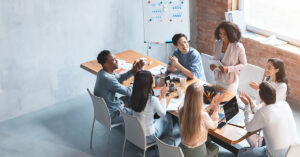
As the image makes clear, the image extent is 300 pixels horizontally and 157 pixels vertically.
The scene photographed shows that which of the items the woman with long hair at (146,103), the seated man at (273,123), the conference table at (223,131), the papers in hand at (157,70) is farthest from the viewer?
the papers in hand at (157,70)

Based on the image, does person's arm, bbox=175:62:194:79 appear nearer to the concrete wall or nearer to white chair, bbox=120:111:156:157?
white chair, bbox=120:111:156:157

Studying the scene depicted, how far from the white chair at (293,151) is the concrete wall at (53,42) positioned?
3834 mm

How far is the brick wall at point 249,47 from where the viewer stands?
5.97m

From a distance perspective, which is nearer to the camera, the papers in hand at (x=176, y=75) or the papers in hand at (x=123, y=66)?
the papers in hand at (x=176, y=75)

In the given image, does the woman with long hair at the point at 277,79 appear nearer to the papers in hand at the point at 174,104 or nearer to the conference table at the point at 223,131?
the conference table at the point at 223,131

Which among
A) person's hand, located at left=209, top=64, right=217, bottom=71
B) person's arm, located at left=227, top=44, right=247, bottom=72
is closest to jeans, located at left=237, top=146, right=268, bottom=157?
person's arm, located at left=227, top=44, right=247, bottom=72

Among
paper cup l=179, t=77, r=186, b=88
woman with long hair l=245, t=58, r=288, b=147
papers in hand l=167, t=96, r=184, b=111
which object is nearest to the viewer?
woman with long hair l=245, t=58, r=288, b=147

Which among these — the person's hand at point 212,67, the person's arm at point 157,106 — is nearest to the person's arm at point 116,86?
the person's arm at point 157,106

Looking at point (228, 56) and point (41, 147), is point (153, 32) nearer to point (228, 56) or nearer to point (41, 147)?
point (228, 56)

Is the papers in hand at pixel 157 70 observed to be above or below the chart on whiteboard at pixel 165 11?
below

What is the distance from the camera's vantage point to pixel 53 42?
601 cm

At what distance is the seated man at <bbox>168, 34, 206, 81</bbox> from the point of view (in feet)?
16.7

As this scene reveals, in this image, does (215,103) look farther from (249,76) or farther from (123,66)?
(123,66)

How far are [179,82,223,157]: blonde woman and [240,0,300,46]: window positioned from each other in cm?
306
